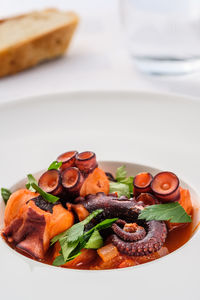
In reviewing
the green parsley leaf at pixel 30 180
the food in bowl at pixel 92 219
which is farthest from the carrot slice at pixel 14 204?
the green parsley leaf at pixel 30 180

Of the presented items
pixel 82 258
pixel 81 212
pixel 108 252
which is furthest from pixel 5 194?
pixel 108 252

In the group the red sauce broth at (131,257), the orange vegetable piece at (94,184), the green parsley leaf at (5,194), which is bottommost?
the red sauce broth at (131,257)

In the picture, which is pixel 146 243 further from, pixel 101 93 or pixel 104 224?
pixel 101 93

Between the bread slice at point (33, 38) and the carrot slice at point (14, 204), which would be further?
the bread slice at point (33, 38)

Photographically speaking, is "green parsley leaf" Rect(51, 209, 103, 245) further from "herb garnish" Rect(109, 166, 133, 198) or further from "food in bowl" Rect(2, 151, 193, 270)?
"herb garnish" Rect(109, 166, 133, 198)

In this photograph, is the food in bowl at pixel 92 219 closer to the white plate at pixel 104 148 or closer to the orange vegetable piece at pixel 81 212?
the orange vegetable piece at pixel 81 212

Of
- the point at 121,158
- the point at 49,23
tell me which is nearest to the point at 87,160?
the point at 121,158
